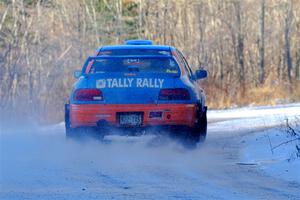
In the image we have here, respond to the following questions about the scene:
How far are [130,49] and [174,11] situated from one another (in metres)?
29.8

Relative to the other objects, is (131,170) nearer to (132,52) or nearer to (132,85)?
(132,85)

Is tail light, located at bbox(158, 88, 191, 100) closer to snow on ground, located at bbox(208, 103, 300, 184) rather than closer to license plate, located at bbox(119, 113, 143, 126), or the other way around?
license plate, located at bbox(119, 113, 143, 126)

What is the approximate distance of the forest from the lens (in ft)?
122

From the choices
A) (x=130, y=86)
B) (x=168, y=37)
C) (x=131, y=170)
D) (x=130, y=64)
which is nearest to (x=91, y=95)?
(x=130, y=86)

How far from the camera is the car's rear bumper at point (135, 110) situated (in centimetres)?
1267

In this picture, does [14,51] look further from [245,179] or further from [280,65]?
[245,179]

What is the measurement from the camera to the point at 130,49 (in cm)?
1448

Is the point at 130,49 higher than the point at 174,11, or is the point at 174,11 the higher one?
the point at 130,49

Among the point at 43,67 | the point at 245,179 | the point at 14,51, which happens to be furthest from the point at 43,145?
the point at 43,67

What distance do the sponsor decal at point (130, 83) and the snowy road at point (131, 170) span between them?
971 millimetres

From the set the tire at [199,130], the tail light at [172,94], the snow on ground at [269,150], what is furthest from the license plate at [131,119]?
the snow on ground at [269,150]

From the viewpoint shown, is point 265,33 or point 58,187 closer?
point 58,187

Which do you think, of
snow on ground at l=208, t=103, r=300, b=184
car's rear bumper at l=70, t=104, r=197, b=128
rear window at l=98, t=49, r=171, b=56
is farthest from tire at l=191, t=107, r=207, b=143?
rear window at l=98, t=49, r=171, b=56

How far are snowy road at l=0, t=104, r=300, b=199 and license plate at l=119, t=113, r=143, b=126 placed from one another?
0.44 meters
